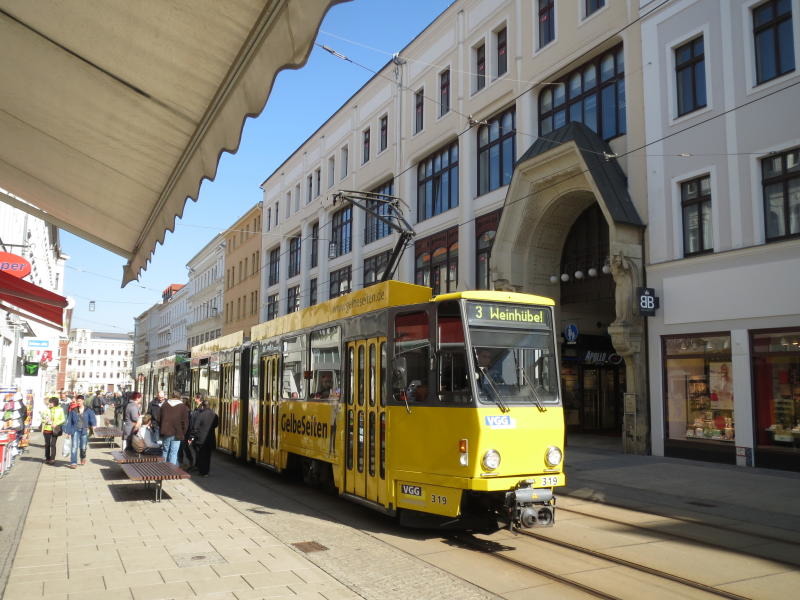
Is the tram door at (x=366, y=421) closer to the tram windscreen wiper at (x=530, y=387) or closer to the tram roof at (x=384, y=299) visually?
the tram roof at (x=384, y=299)

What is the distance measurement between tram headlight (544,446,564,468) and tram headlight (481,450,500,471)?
79 centimetres

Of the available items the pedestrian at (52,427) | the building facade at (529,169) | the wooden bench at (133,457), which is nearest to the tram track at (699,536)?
the wooden bench at (133,457)

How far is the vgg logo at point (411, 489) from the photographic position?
847 cm

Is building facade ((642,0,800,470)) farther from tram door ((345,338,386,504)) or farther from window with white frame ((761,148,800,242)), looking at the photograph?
tram door ((345,338,386,504))

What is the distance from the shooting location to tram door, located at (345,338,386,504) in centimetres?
916

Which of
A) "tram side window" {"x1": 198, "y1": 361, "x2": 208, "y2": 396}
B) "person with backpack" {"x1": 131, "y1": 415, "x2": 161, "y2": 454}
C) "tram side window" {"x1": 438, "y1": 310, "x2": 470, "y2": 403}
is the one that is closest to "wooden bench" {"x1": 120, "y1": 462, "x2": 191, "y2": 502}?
"person with backpack" {"x1": 131, "y1": 415, "x2": 161, "y2": 454}

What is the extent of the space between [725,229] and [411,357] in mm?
10513

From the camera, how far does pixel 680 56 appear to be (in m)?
17.6

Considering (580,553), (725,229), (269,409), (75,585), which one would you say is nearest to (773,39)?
(725,229)

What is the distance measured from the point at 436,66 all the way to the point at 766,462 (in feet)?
64.9

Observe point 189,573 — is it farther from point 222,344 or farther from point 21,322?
point 21,322

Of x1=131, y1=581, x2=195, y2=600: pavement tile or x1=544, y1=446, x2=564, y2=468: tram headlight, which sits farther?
x1=544, y1=446, x2=564, y2=468: tram headlight

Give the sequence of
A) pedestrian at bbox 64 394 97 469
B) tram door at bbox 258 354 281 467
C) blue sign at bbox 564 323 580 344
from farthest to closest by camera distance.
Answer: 1. blue sign at bbox 564 323 580 344
2. pedestrian at bbox 64 394 97 469
3. tram door at bbox 258 354 281 467

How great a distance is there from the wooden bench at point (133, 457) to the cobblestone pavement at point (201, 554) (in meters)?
1.11
